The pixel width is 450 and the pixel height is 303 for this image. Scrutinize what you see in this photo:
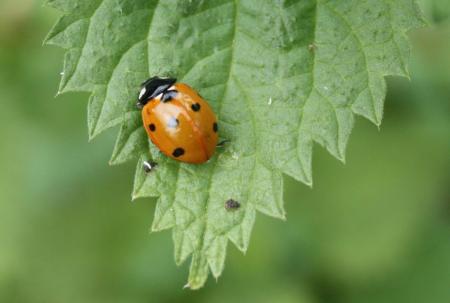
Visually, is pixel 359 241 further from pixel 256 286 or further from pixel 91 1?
pixel 91 1

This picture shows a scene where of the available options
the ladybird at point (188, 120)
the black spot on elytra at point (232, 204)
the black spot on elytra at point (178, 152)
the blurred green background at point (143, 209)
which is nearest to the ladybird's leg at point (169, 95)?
the ladybird at point (188, 120)

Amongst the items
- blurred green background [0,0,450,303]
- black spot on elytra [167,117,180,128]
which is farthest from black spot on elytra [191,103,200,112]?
blurred green background [0,0,450,303]

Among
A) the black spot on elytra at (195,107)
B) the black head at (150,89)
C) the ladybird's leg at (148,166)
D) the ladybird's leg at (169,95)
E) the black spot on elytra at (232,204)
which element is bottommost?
the black spot on elytra at (232,204)

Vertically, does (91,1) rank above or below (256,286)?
above

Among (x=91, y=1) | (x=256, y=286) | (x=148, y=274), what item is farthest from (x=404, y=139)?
(x=91, y=1)

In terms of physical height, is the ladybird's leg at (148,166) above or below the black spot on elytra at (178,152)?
below

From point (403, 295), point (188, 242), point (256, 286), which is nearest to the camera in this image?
point (188, 242)

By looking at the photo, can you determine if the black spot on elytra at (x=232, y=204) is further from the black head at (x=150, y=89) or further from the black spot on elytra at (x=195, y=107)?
the black head at (x=150, y=89)

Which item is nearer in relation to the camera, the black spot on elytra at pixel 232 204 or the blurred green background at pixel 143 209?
the black spot on elytra at pixel 232 204
